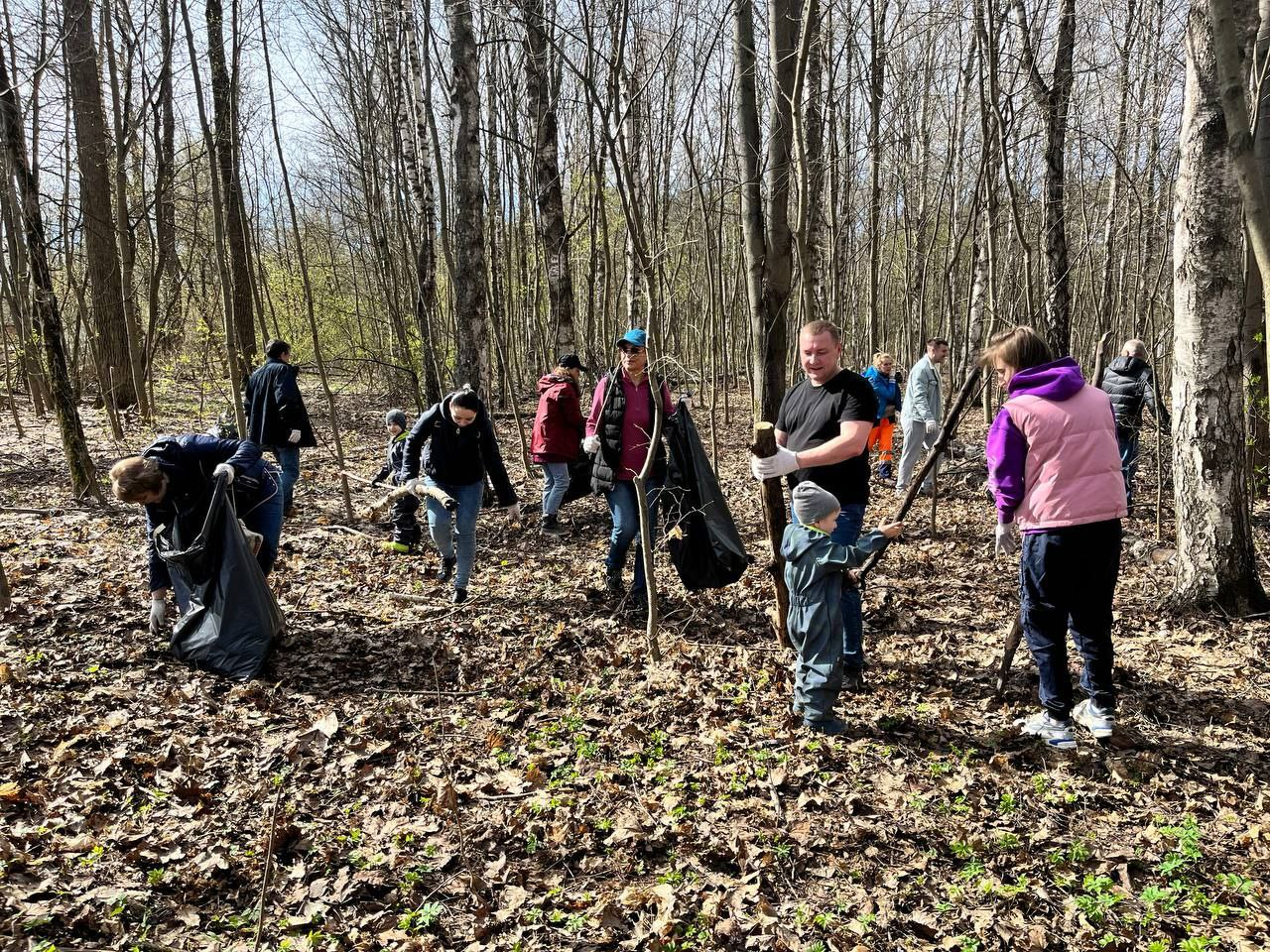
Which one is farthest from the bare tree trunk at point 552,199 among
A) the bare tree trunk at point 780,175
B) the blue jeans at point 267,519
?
the blue jeans at point 267,519

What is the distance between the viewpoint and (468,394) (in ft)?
18.0

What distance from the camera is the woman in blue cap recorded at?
516cm

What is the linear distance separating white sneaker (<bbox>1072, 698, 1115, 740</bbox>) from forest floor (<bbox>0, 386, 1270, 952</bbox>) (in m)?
0.08

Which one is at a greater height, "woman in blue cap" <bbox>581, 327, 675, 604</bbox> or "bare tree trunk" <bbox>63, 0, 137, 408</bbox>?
"bare tree trunk" <bbox>63, 0, 137, 408</bbox>

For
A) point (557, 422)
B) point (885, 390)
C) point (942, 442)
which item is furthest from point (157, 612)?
point (885, 390)

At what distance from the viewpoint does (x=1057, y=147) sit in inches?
398

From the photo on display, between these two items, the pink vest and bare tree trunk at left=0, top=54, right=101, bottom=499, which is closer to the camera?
the pink vest

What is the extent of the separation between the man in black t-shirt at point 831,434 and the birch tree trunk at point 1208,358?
2340mm

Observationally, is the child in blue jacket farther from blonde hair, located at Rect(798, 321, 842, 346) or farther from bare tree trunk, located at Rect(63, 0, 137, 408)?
bare tree trunk, located at Rect(63, 0, 137, 408)

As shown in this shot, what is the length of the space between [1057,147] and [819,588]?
961 centimetres

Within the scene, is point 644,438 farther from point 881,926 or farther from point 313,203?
point 313,203

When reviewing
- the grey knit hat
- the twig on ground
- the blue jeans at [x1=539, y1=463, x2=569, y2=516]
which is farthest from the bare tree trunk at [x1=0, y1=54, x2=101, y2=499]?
the grey knit hat

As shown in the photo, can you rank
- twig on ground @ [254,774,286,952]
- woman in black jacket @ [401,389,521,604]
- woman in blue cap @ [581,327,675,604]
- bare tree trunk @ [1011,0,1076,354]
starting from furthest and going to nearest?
bare tree trunk @ [1011,0,1076,354] → woman in black jacket @ [401,389,521,604] → woman in blue cap @ [581,327,675,604] → twig on ground @ [254,774,286,952]

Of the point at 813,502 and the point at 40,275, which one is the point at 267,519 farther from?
the point at 40,275
